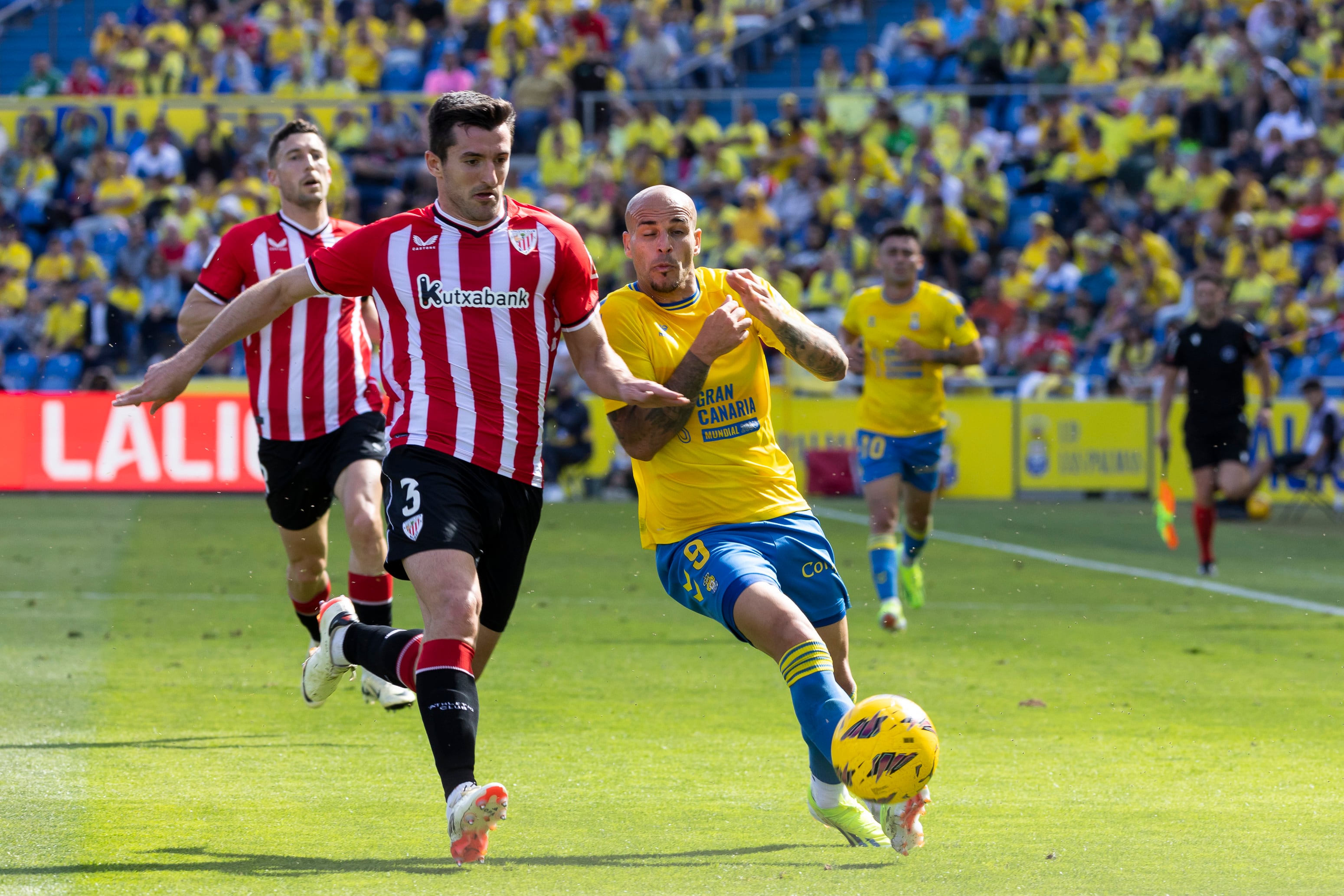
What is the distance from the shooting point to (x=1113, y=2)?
2478 cm

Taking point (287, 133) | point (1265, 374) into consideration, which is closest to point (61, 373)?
point (1265, 374)

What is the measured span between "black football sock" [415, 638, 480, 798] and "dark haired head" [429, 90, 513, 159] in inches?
58.6

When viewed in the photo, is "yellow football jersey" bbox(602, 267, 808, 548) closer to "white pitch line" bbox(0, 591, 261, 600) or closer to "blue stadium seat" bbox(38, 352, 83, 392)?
"white pitch line" bbox(0, 591, 261, 600)

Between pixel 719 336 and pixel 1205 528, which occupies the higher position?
pixel 719 336

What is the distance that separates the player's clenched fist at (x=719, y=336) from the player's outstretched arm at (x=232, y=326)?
1182 millimetres

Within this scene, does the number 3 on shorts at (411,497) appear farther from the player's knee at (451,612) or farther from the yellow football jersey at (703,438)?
the yellow football jersey at (703,438)

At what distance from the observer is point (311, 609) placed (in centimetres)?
767

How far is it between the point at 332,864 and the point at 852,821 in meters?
1.48

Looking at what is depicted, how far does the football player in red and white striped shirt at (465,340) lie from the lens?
16.4 ft

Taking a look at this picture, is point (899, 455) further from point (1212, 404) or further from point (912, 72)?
point (912, 72)

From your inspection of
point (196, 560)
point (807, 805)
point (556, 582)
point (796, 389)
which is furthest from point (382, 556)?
point (796, 389)

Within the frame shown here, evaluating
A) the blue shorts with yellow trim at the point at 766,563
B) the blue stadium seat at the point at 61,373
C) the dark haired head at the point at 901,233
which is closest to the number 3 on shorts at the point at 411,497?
the blue shorts with yellow trim at the point at 766,563

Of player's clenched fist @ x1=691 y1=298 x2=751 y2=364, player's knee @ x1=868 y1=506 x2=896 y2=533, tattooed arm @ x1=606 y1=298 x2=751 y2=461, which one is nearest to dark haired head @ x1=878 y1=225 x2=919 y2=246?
player's knee @ x1=868 y1=506 x2=896 y2=533

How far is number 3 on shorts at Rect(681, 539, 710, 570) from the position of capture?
17.0 ft
